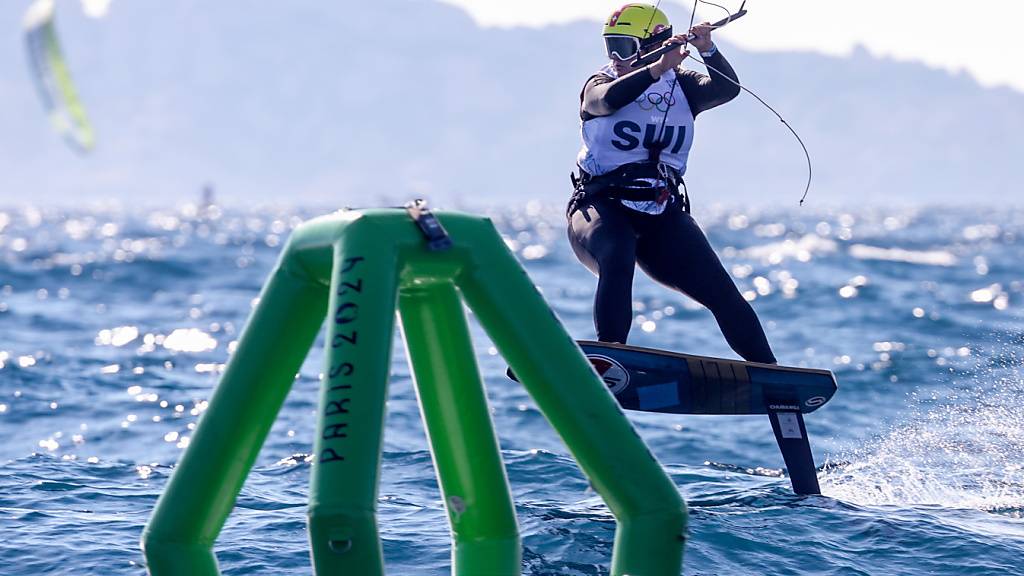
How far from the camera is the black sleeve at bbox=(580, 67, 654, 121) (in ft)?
22.6

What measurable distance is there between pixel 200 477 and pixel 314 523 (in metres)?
0.63

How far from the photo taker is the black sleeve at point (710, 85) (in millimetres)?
Answer: 7176

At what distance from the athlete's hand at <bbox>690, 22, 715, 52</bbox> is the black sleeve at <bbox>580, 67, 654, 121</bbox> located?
296mm

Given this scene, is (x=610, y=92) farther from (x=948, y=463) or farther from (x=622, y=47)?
(x=948, y=463)

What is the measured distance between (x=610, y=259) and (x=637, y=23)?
1338 millimetres

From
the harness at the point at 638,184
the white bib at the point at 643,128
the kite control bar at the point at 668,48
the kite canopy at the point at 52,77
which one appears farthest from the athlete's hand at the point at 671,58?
the kite canopy at the point at 52,77

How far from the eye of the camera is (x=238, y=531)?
7.01 m

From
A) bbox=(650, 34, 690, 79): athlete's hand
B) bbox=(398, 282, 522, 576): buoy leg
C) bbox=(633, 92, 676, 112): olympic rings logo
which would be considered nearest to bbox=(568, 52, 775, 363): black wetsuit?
bbox=(633, 92, 676, 112): olympic rings logo

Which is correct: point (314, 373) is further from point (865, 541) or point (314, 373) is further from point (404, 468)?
point (865, 541)

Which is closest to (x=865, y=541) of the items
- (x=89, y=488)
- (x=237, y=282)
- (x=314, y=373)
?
(x=89, y=488)

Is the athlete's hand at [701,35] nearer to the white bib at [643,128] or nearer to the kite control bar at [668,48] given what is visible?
the kite control bar at [668,48]

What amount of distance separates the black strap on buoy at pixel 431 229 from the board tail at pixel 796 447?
3.52 m

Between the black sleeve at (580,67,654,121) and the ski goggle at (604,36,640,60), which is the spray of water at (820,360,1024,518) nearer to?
the black sleeve at (580,67,654,121)

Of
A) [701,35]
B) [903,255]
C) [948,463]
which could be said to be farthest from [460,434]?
[903,255]
